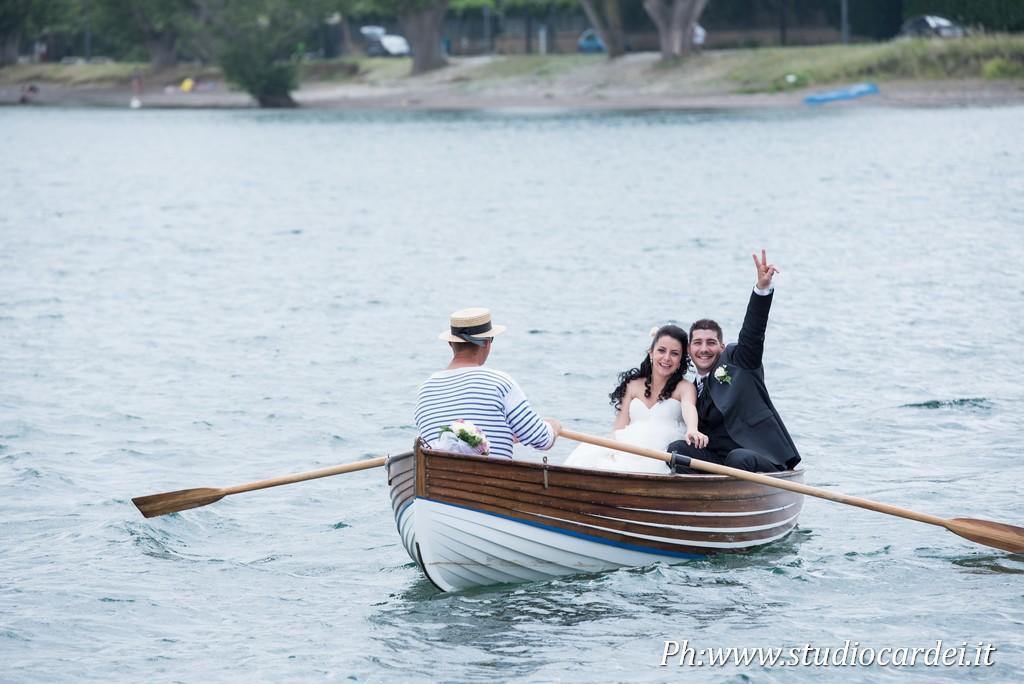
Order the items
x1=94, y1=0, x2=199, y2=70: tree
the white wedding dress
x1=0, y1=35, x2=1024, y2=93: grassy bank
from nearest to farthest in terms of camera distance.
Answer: the white wedding dress < x1=0, y1=35, x2=1024, y2=93: grassy bank < x1=94, y1=0, x2=199, y2=70: tree

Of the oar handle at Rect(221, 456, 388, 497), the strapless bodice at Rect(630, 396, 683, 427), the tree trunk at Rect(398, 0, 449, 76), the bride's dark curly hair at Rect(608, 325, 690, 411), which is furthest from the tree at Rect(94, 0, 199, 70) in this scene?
the strapless bodice at Rect(630, 396, 683, 427)

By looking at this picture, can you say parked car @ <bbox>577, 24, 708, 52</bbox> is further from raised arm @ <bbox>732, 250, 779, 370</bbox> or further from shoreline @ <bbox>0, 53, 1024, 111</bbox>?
raised arm @ <bbox>732, 250, 779, 370</bbox>

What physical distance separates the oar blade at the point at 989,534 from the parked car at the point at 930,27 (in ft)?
199

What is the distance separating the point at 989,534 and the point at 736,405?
80.0 inches

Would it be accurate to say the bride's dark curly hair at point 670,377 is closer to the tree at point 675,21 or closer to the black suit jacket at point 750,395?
the black suit jacket at point 750,395

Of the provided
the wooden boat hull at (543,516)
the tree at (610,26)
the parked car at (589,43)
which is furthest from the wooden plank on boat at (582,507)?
the parked car at (589,43)

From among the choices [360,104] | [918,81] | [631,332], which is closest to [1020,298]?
[631,332]

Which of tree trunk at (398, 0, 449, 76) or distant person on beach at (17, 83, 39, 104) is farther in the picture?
distant person on beach at (17, 83, 39, 104)

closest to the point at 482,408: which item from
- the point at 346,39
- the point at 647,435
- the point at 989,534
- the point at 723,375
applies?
the point at 647,435

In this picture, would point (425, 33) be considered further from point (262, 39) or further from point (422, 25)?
point (262, 39)

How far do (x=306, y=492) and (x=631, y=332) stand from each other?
923cm

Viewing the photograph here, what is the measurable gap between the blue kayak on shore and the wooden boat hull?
5647 centimetres

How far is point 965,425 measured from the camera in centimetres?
1611

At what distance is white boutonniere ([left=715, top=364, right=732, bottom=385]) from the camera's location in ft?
36.3
